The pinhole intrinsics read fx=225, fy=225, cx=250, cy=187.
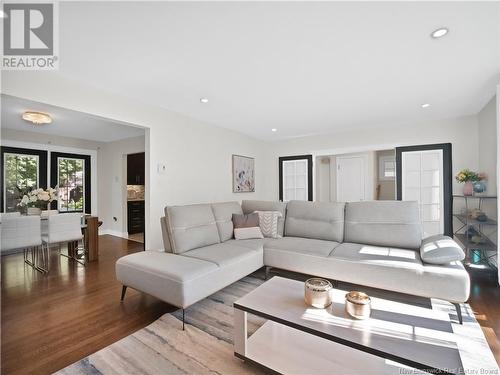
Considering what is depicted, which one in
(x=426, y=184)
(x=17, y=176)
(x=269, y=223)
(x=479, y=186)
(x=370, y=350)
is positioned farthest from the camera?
(x=17, y=176)

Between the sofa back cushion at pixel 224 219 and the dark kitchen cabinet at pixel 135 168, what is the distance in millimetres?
3349

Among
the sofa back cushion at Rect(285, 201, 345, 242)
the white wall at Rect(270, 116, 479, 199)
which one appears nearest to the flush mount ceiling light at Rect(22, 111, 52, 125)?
the sofa back cushion at Rect(285, 201, 345, 242)

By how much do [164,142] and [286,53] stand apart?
227 centimetres

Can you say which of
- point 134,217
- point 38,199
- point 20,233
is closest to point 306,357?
point 20,233

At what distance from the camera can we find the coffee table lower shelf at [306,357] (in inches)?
52.8

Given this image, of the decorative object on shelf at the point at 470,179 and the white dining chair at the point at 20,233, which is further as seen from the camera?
the decorative object on shelf at the point at 470,179

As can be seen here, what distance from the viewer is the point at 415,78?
2.53 metres

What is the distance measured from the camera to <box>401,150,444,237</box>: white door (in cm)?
407

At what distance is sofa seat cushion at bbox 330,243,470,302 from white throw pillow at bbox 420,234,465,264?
64 mm

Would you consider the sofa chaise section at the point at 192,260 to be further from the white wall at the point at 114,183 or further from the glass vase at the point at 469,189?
the white wall at the point at 114,183

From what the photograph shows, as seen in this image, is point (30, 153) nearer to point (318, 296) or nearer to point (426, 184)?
point (318, 296)

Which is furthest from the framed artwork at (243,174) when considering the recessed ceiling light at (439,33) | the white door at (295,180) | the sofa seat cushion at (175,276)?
the recessed ceiling light at (439,33)

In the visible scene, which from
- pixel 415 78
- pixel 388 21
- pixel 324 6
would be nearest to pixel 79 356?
pixel 324 6

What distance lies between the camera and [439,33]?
5.78 feet
